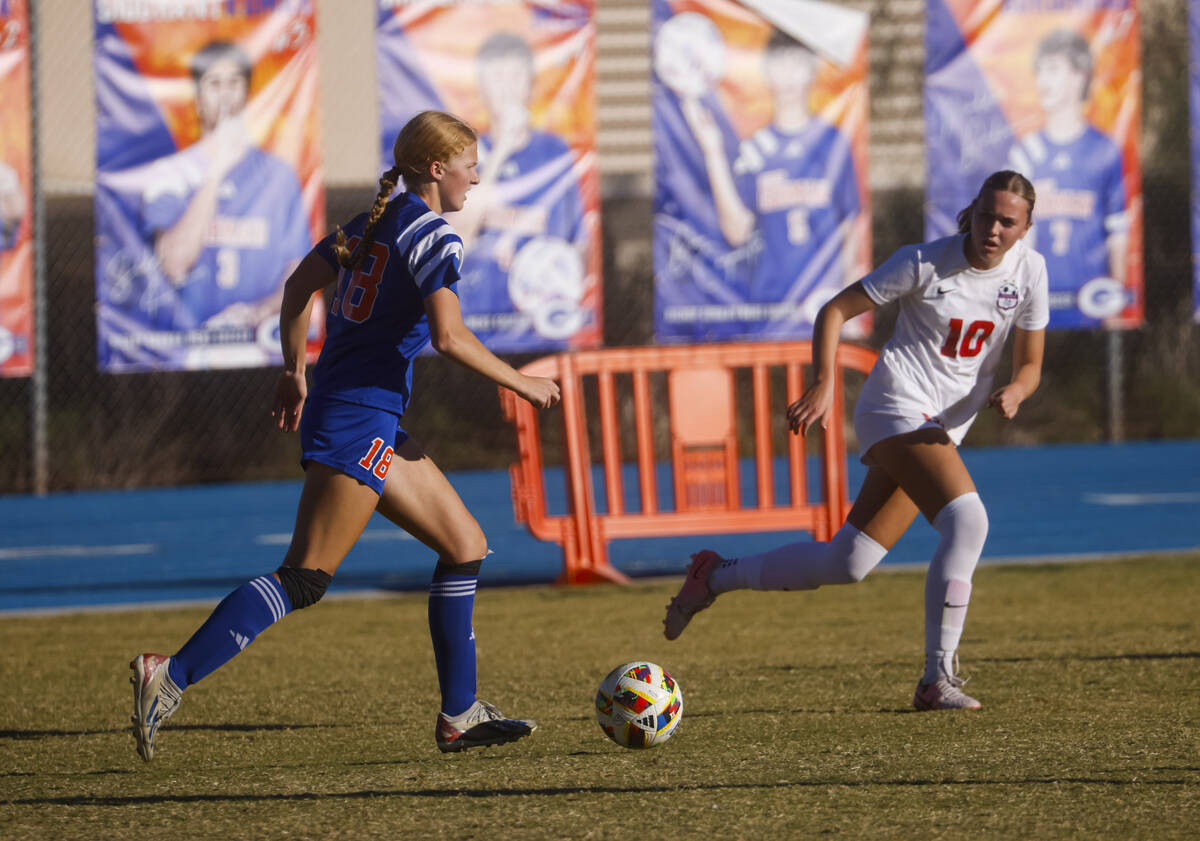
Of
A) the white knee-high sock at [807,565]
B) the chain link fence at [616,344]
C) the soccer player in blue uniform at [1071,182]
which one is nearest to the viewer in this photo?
the white knee-high sock at [807,565]

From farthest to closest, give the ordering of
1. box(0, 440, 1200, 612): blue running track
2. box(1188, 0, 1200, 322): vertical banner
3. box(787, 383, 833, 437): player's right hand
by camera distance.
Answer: box(1188, 0, 1200, 322): vertical banner < box(0, 440, 1200, 612): blue running track < box(787, 383, 833, 437): player's right hand

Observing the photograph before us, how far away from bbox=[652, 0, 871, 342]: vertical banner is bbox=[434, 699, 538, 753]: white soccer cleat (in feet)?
32.5

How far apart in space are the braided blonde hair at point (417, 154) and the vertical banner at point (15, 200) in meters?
9.83

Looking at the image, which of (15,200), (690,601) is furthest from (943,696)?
(15,200)

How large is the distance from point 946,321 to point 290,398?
2.16 m

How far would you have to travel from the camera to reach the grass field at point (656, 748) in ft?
12.7

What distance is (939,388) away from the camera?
18.0 feet

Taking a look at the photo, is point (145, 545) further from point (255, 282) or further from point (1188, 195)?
point (1188, 195)

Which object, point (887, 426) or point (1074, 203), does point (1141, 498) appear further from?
point (887, 426)

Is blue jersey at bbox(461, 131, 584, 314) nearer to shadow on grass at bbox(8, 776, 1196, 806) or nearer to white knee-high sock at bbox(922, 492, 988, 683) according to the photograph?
white knee-high sock at bbox(922, 492, 988, 683)

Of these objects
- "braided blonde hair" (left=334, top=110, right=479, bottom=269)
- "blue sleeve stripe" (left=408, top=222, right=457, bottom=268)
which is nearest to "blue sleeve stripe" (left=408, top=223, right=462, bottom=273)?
"blue sleeve stripe" (left=408, top=222, right=457, bottom=268)

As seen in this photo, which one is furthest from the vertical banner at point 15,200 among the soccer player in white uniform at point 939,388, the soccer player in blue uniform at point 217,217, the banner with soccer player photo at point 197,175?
the soccer player in white uniform at point 939,388

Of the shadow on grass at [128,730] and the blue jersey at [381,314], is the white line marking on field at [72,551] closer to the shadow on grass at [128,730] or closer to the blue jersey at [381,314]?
the shadow on grass at [128,730]

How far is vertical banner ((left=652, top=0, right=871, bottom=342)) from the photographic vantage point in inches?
564
